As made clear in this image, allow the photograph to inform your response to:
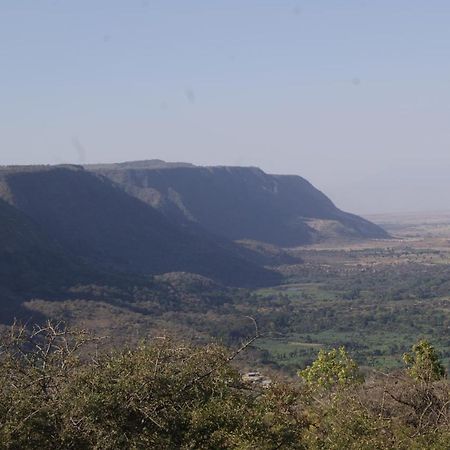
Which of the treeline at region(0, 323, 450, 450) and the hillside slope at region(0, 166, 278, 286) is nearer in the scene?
the treeline at region(0, 323, 450, 450)

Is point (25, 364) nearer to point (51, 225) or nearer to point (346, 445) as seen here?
point (346, 445)

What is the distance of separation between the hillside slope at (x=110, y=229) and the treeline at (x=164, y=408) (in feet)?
327

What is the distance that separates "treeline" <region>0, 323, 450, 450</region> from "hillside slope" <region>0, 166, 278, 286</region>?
99789mm

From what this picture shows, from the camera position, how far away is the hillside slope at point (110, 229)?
122375 mm

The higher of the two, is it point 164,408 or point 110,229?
point 164,408

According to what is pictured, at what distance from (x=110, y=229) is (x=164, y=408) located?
124 m

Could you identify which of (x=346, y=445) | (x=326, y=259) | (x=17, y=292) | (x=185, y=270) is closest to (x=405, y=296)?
(x=185, y=270)

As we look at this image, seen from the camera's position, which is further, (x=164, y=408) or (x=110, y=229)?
(x=110, y=229)

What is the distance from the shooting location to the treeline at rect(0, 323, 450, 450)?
13062 mm

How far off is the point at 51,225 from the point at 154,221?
100 ft

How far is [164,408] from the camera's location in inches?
541

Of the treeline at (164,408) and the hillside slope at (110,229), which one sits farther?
the hillside slope at (110,229)

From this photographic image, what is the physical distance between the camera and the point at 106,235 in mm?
132875

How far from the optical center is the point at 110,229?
136 meters
